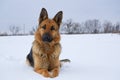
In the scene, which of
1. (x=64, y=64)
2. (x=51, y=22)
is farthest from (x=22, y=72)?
(x=64, y=64)

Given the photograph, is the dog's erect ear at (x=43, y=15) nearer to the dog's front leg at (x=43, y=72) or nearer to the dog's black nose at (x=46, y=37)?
the dog's black nose at (x=46, y=37)

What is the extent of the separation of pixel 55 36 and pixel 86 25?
232ft

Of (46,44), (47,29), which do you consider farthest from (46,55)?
(47,29)

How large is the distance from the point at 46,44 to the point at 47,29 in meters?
0.45

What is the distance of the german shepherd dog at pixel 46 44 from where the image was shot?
629 cm

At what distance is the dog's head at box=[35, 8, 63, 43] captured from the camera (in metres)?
6.24

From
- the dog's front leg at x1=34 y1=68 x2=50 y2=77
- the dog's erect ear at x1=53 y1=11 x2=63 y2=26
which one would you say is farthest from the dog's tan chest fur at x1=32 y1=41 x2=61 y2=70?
the dog's erect ear at x1=53 y1=11 x2=63 y2=26

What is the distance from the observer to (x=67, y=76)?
19.6 ft

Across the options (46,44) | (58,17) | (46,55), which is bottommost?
(46,55)

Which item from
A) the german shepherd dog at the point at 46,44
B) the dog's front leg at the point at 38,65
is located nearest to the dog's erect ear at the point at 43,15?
the german shepherd dog at the point at 46,44

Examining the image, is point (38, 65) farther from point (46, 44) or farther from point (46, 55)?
point (46, 44)

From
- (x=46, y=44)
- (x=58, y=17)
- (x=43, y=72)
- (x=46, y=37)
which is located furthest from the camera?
(x=58, y=17)

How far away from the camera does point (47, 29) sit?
6.29 meters

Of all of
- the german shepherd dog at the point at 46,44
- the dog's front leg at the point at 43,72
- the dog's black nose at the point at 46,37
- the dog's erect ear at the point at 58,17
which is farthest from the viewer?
the dog's erect ear at the point at 58,17
